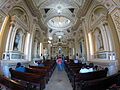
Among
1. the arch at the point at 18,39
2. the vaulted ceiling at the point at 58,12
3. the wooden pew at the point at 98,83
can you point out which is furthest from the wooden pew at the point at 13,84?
the vaulted ceiling at the point at 58,12

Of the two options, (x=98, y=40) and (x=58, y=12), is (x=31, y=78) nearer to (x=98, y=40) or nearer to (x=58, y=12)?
(x=98, y=40)

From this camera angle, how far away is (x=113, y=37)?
7.60 meters

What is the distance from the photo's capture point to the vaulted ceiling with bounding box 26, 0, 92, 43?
12591 mm

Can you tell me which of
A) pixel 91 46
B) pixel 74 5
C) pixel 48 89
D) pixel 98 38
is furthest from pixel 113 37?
pixel 74 5

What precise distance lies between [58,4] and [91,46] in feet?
26.8

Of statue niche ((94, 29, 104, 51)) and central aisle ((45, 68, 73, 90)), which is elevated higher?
statue niche ((94, 29, 104, 51))

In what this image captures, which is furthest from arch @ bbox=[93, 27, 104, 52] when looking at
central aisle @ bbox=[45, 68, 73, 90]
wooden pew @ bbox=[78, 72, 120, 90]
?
wooden pew @ bbox=[78, 72, 120, 90]

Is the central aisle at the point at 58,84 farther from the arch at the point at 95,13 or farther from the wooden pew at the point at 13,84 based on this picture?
the arch at the point at 95,13

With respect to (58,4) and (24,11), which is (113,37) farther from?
(58,4)

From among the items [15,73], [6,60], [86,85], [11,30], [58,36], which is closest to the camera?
[86,85]

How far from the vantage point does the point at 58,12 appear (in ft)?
61.0

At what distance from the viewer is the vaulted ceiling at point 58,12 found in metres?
12.6

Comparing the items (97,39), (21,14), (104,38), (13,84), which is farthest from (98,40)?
(13,84)

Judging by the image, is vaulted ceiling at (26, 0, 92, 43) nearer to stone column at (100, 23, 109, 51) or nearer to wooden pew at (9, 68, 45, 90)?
stone column at (100, 23, 109, 51)
